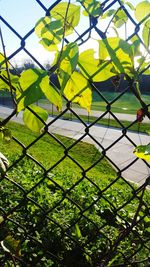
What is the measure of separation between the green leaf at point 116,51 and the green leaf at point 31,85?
0.14m

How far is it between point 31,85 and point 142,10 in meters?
0.35

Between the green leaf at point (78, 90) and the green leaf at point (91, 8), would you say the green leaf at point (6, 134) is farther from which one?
the green leaf at point (91, 8)

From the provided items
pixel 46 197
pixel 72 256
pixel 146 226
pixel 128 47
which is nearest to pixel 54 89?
pixel 128 47

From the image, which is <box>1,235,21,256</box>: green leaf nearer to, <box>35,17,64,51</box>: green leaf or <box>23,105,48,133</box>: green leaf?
<box>23,105,48,133</box>: green leaf

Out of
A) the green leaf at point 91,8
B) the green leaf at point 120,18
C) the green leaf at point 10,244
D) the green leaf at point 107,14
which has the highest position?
the green leaf at point 120,18

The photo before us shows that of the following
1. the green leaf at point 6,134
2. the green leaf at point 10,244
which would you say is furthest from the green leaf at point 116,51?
the green leaf at point 10,244

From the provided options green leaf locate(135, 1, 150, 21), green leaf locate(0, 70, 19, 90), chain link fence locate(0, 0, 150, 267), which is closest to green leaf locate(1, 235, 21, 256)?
chain link fence locate(0, 0, 150, 267)

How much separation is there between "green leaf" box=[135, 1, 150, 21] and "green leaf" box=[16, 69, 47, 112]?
32 centimetres

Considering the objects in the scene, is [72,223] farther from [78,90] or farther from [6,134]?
[78,90]

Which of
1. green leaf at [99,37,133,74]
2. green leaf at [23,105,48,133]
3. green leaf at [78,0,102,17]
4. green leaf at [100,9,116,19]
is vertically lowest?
green leaf at [23,105,48,133]

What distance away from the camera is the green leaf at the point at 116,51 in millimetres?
636

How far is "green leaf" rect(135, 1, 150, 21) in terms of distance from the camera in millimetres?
748

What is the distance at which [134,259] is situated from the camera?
51.4 inches

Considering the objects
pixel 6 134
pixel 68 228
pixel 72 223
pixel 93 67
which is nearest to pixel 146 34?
pixel 93 67
